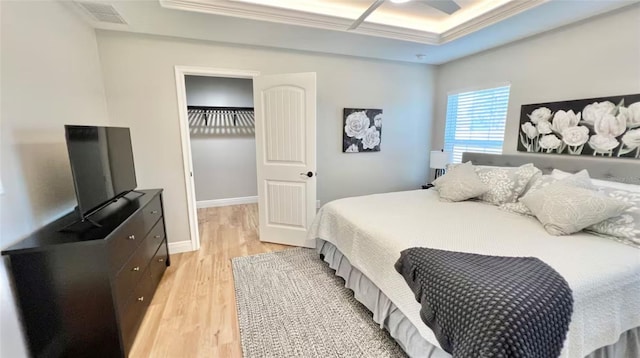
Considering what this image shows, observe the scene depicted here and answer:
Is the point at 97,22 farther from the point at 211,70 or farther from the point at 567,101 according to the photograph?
the point at 567,101

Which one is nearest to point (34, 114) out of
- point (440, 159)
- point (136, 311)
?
point (136, 311)

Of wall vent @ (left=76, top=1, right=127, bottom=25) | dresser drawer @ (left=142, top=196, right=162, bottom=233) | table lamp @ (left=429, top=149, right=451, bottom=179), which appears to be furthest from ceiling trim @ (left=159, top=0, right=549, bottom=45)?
dresser drawer @ (left=142, top=196, right=162, bottom=233)

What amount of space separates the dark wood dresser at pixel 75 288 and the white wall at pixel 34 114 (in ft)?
0.21

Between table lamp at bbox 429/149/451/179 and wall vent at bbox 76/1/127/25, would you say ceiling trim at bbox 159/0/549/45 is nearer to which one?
wall vent at bbox 76/1/127/25

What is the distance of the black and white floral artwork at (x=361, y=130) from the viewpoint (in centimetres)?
372

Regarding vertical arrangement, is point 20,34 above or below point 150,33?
below

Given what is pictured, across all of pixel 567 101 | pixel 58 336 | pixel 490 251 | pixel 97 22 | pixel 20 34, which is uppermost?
pixel 97 22

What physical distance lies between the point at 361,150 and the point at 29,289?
3.43 meters

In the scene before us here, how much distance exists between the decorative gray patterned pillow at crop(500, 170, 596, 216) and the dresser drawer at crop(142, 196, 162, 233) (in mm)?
3138

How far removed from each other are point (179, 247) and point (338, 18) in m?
3.06

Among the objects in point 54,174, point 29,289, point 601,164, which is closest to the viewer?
point 29,289

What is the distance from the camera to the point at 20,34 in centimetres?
158

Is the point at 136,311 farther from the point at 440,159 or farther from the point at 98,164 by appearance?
the point at 440,159

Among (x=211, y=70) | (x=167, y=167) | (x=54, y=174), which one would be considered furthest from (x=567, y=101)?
(x=54, y=174)
